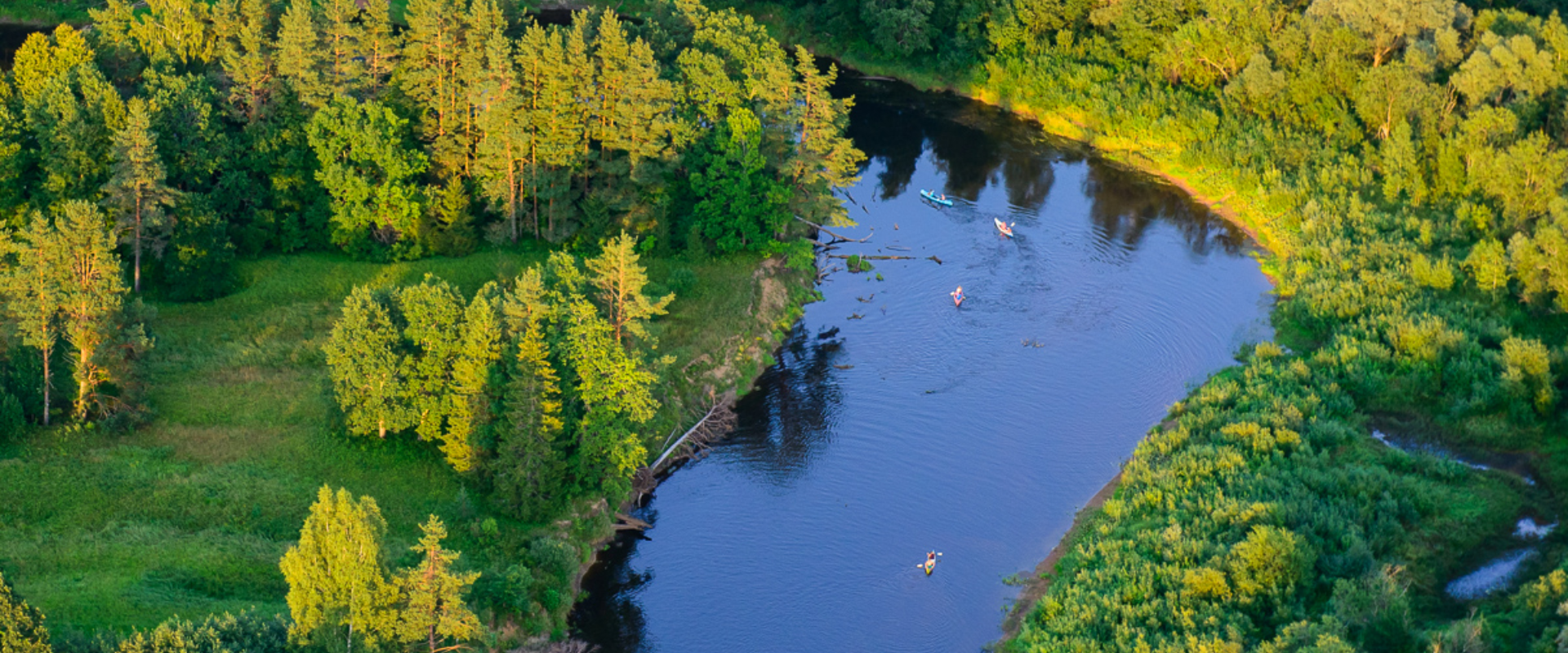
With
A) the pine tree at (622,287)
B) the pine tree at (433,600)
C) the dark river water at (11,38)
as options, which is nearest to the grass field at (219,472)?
the pine tree at (622,287)

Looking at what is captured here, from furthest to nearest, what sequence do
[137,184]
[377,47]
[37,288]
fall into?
[377,47], [137,184], [37,288]

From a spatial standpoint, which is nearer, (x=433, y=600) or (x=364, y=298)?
(x=433, y=600)

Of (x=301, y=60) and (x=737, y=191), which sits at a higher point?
(x=301, y=60)

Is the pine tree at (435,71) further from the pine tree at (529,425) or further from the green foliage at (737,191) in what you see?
the pine tree at (529,425)

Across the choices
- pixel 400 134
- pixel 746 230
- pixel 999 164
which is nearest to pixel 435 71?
pixel 400 134

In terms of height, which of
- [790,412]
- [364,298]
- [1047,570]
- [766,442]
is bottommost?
[1047,570]

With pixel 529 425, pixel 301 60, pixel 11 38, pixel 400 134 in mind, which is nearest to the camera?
Result: pixel 529 425

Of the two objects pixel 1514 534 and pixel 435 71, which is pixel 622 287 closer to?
pixel 435 71
